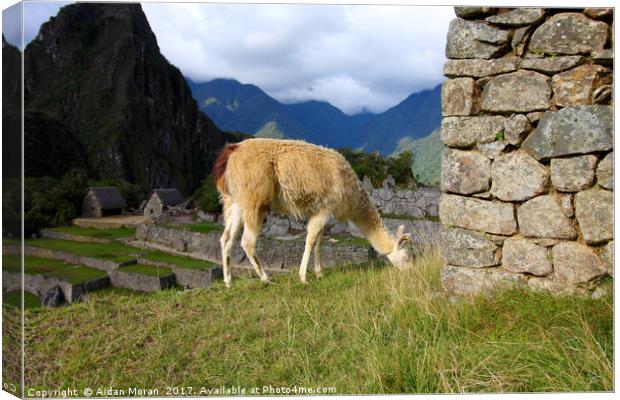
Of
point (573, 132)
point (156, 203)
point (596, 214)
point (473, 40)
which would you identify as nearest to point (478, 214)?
point (596, 214)

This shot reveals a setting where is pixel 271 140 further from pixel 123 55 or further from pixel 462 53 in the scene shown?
pixel 123 55

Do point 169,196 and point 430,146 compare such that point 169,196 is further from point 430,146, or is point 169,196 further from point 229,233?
point 430,146

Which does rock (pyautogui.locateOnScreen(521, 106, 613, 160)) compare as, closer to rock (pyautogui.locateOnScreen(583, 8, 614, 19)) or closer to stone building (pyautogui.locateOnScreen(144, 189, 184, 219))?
rock (pyautogui.locateOnScreen(583, 8, 614, 19))

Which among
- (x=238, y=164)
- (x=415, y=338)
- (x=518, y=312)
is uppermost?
(x=238, y=164)

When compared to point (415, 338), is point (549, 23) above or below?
above

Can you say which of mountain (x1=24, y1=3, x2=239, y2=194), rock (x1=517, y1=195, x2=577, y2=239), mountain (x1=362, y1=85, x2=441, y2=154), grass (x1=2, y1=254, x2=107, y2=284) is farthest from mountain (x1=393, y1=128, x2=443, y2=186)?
grass (x1=2, y1=254, x2=107, y2=284)

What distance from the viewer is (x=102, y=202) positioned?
16.2 ft

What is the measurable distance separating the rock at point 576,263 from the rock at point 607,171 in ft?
1.71

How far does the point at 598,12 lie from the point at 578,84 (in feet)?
1.96

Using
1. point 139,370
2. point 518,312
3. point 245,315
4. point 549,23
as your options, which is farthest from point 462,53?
point 139,370

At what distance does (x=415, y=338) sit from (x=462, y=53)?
2539 mm

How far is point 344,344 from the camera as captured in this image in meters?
3.54

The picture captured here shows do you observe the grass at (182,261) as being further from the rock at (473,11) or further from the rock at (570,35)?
the rock at (570,35)

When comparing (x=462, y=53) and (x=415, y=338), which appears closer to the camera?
(x=415, y=338)
